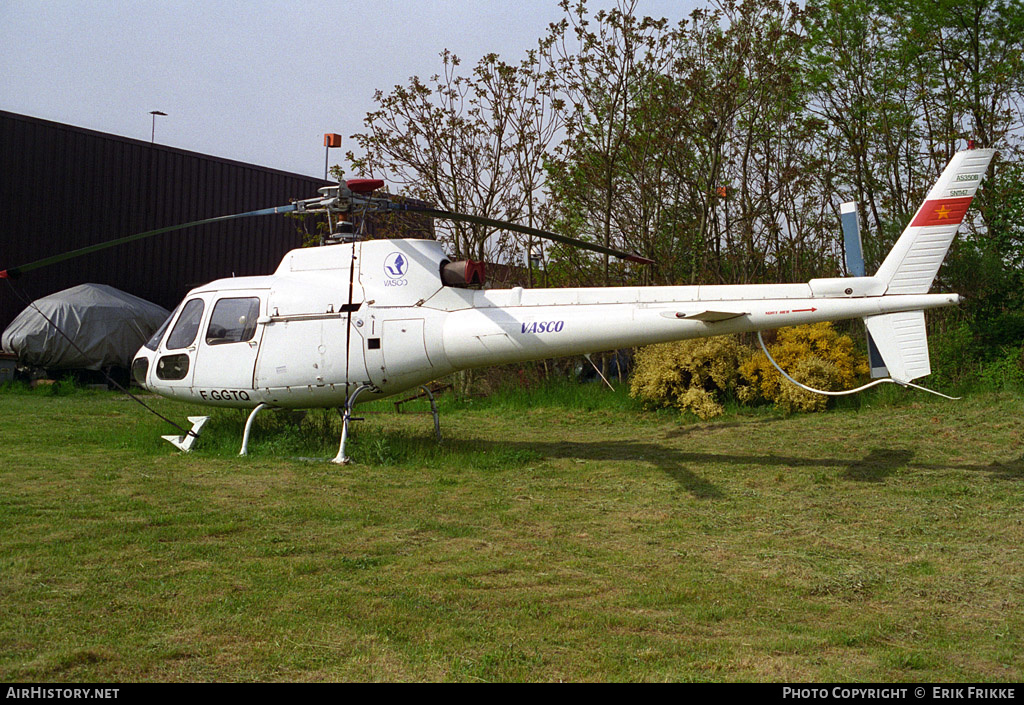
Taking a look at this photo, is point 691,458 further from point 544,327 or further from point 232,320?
point 232,320

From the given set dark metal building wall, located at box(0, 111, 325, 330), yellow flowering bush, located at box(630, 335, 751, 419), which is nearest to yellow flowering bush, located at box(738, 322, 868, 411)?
yellow flowering bush, located at box(630, 335, 751, 419)

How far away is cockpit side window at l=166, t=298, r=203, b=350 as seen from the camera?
9.41 meters

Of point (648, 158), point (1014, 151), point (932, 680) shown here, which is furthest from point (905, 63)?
point (932, 680)

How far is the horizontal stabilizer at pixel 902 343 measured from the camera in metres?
6.82

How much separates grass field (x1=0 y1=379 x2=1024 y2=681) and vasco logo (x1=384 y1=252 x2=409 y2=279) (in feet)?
5.76

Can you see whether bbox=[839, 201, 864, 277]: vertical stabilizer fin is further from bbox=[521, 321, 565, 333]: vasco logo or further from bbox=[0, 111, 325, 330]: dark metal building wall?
bbox=[0, 111, 325, 330]: dark metal building wall

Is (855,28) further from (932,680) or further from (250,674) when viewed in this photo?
(250,674)

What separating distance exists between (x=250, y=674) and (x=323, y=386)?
5.67 meters

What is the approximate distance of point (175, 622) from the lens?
3.87m

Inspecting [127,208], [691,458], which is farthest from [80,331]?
[691,458]

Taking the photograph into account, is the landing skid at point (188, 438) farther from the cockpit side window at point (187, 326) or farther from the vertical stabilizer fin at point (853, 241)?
the vertical stabilizer fin at point (853, 241)

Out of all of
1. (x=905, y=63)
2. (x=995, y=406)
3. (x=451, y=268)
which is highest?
(x=905, y=63)

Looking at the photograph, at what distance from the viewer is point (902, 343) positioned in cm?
689

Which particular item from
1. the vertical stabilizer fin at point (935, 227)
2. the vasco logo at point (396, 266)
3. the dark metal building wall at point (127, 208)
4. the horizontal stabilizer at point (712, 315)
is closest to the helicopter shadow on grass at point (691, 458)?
the horizontal stabilizer at point (712, 315)
